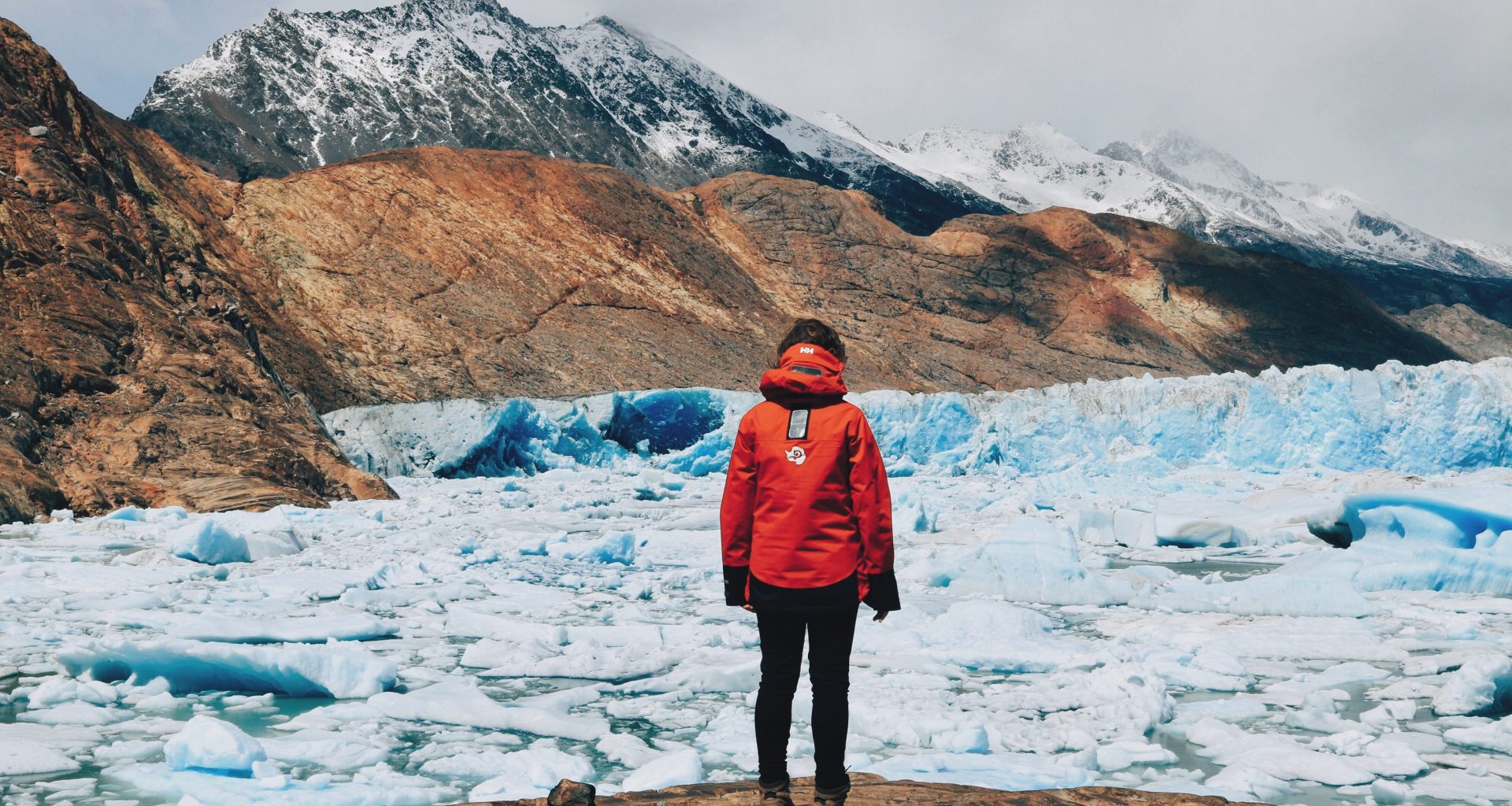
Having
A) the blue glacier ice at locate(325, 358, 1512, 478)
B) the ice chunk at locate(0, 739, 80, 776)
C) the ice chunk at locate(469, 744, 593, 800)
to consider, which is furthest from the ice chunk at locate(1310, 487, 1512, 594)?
the blue glacier ice at locate(325, 358, 1512, 478)

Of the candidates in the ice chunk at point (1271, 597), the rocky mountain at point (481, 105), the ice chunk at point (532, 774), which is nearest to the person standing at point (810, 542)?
the ice chunk at point (532, 774)

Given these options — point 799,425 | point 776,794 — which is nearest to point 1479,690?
point 776,794

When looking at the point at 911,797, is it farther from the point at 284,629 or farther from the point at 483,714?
the point at 284,629

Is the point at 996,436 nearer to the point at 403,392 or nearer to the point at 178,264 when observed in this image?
the point at 403,392

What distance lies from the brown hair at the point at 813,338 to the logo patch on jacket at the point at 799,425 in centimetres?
21

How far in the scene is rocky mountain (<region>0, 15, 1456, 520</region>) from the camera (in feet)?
44.2

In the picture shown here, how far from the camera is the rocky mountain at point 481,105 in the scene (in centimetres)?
6575

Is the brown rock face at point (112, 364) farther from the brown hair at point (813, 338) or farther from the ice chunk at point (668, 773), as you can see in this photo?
the brown hair at point (813, 338)

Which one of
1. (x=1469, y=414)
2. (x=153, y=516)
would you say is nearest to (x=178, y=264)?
(x=153, y=516)

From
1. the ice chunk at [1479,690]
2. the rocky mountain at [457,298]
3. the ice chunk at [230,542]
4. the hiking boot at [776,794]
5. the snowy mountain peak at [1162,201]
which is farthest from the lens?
the snowy mountain peak at [1162,201]

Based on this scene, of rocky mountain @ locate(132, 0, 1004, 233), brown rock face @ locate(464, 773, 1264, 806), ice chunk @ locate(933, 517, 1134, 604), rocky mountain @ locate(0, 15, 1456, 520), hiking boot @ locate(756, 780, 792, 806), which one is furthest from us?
rocky mountain @ locate(132, 0, 1004, 233)

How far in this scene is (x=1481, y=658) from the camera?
17.1 ft

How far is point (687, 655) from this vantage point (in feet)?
20.0

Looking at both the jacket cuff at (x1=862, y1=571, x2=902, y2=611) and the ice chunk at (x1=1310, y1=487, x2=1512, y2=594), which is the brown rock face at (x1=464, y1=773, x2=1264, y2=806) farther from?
the ice chunk at (x1=1310, y1=487, x2=1512, y2=594)
